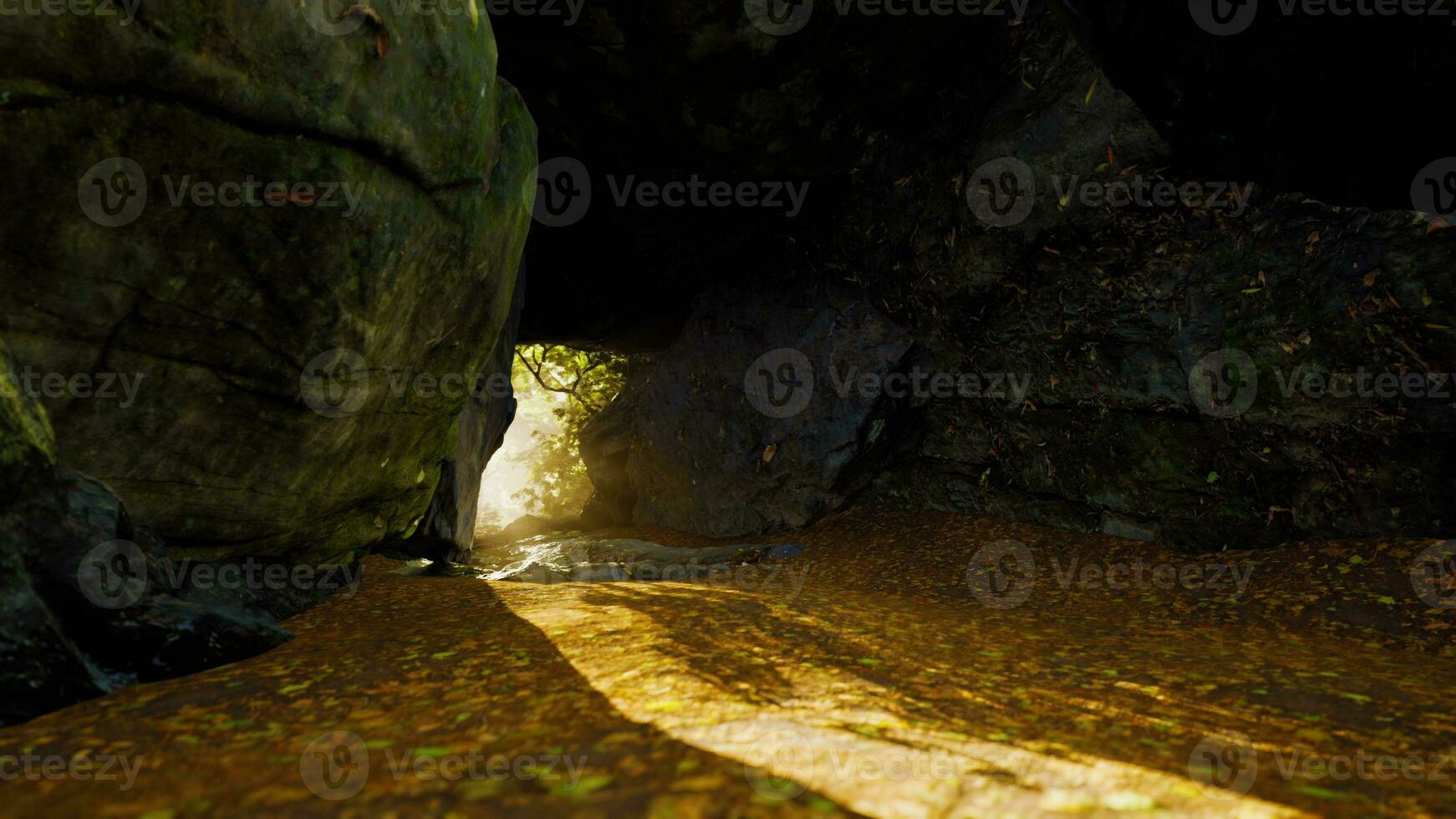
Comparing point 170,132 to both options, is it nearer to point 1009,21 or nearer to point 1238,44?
point 1238,44

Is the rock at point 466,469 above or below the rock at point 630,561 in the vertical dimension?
above

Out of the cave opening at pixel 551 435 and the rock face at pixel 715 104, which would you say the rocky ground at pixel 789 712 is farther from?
the cave opening at pixel 551 435

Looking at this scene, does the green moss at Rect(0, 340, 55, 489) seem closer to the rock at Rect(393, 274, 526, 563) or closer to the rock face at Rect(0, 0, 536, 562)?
the rock face at Rect(0, 0, 536, 562)

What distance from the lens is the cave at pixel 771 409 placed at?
2.98 meters

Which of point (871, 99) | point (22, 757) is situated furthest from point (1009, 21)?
point (22, 757)

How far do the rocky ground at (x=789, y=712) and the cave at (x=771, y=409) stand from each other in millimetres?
36

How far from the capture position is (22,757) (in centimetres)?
269

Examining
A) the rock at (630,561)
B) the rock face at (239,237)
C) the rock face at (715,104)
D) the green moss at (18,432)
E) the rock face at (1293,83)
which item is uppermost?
the rock face at (715,104)

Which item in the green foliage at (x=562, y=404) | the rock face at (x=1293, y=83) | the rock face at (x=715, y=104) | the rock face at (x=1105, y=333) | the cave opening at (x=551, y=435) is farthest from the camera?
the cave opening at (x=551, y=435)

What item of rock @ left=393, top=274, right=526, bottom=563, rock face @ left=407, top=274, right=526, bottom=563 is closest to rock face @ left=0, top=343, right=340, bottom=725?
rock @ left=393, top=274, right=526, bottom=563

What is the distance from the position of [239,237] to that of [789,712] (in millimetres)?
4992

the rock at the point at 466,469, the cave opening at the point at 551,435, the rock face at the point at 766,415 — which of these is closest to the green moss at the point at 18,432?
the rock at the point at 466,469

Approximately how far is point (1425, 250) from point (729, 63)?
27.9 ft

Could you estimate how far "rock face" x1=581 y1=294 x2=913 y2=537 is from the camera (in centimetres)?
1180
